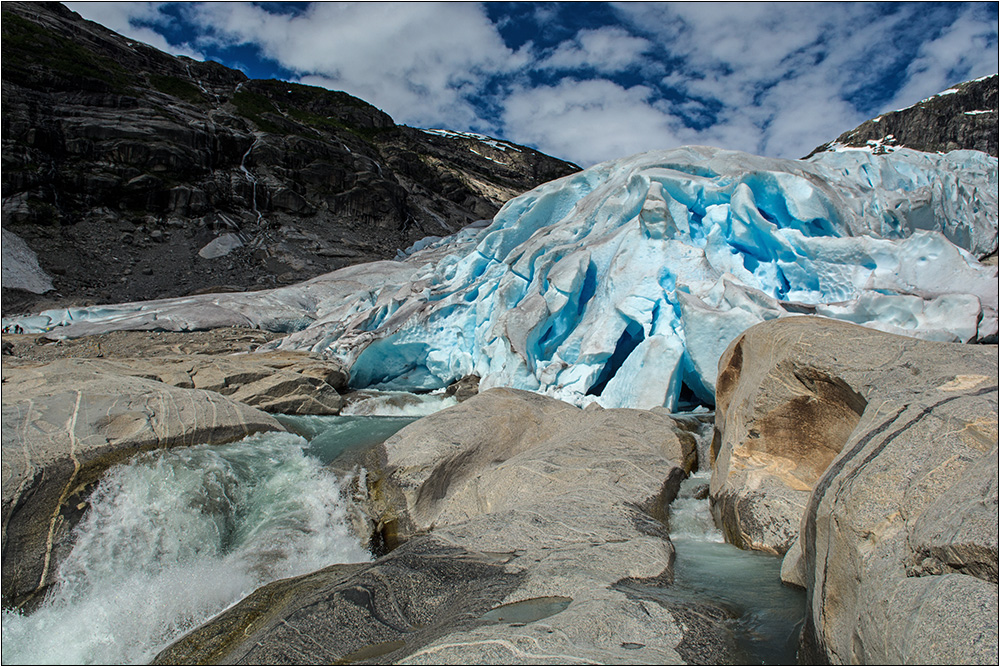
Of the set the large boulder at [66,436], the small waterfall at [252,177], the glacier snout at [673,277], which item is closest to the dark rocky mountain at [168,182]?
the small waterfall at [252,177]

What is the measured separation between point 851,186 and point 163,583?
11.8 metres

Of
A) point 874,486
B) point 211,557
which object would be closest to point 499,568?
point 874,486

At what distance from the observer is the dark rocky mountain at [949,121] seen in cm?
3350

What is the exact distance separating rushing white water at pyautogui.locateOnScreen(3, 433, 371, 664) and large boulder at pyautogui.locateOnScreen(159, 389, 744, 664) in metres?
0.54

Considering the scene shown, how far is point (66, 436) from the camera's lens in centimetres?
411

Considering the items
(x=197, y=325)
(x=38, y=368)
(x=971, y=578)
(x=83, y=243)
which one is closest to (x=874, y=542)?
(x=971, y=578)

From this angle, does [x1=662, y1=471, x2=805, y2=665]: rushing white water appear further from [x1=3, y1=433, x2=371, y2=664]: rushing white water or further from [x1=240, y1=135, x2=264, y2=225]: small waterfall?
[x1=240, y1=135, x2=264, y2=225]: small waterfall

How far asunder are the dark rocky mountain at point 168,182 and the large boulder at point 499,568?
18.8 meters

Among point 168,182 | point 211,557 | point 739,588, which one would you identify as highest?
point 168,182

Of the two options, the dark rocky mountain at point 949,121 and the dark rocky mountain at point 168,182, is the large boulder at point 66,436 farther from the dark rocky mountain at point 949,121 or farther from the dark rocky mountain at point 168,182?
the dark rocky mountain at point 949,121

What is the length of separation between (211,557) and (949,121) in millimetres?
46918

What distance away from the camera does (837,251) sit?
7.94 meters

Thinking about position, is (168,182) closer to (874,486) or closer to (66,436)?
(66,436)

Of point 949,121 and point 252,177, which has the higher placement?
point 949,121
